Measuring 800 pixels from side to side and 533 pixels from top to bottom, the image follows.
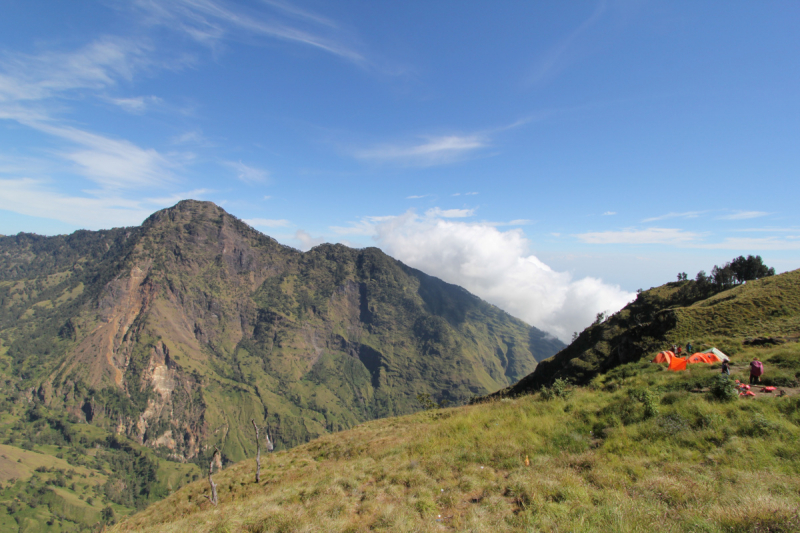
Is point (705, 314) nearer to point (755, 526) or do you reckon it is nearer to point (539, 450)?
point (539, 450)

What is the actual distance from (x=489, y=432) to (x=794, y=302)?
36660 mm

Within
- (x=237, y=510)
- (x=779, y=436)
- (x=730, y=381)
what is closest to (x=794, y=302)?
(x=730, y=381)

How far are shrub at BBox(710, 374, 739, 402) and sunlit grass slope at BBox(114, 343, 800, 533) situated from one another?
12.7 inches

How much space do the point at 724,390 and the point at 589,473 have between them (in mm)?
8282

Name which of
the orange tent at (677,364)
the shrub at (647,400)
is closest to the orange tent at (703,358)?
the orange tent at (677,364)

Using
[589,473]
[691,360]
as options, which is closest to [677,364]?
[691,360]

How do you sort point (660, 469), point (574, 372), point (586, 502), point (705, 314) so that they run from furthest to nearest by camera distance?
point (574, 372), point (705, 314), point (660, 469), point (586, 502)

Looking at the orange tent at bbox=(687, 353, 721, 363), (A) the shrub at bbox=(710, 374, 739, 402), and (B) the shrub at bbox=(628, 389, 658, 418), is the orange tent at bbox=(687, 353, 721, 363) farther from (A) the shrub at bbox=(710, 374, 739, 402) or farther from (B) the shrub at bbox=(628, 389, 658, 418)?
(B) the shrub at bbox=(628, 389, 658, 418)

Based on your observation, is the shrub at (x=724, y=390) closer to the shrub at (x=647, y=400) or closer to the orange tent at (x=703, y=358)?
the shrub at (x=647, y=400)

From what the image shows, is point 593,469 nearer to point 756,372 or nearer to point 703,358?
point 756,372

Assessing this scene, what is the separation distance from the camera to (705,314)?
3253cm

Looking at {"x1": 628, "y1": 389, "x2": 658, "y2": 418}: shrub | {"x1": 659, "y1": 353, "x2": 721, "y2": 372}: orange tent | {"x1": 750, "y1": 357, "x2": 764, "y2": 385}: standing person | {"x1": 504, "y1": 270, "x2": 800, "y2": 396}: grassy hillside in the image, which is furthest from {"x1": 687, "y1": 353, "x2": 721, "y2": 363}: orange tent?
{"x1": 628, "y1": 389, "x2": 658, "y2": 418}: shrub

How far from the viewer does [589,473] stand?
10531mm

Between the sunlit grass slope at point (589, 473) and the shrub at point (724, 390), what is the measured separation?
0.32 m
